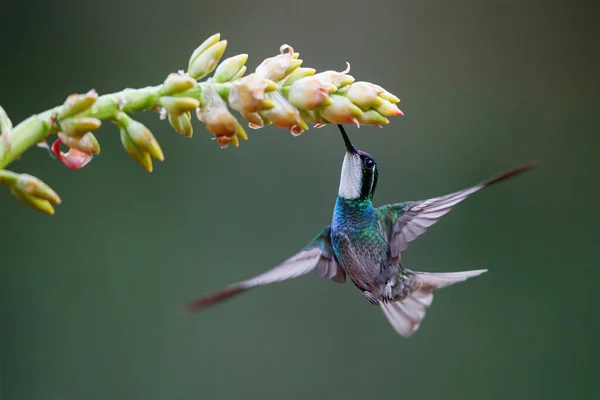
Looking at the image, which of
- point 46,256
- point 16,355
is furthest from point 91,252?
point 16,355

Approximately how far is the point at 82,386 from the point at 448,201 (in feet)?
10.5

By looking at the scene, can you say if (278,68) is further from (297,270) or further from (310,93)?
(297,270)

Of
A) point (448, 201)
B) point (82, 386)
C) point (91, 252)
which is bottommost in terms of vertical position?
point (82, 386)

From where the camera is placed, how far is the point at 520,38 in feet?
16.7

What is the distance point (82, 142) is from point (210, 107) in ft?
0.81

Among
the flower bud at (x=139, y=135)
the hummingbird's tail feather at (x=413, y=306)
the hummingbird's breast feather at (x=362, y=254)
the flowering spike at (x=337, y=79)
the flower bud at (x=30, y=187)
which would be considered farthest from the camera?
the hummingbird's tail feather at (x=413, y=306)

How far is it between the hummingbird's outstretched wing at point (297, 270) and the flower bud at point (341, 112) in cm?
34

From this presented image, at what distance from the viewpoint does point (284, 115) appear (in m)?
1.35

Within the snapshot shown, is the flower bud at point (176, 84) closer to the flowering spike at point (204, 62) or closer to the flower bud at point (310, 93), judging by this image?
the flowering spike at point (204, 62)

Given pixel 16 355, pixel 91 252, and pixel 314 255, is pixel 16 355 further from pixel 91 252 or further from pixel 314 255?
pixel 314 255

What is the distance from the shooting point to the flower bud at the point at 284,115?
1.35 meters

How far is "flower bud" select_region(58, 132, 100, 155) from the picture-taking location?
49.4 inches

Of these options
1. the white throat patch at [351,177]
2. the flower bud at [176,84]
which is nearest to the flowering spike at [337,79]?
the flower bud at [176,84]

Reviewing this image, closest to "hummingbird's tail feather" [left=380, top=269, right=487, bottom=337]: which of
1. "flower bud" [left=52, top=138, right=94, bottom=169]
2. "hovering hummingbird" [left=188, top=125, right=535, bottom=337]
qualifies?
"hovering hummingbird" [left=188, top=125, right=535, bottom=337]
